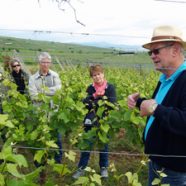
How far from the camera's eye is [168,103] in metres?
2.20

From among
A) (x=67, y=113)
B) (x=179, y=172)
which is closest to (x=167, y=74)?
(x=179, y=172)

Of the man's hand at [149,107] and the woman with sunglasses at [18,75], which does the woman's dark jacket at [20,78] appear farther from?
the man's hand at [149,107]

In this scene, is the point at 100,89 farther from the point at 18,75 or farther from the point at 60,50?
the point at 60,50

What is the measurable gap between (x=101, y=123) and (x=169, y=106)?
187 centimetres

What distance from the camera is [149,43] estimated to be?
91.7 inches

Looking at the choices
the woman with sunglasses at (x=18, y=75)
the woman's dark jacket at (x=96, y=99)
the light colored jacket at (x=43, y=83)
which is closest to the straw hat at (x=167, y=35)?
the woman's dark jacket at (x=96, y=99)

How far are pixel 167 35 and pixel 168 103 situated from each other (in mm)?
398

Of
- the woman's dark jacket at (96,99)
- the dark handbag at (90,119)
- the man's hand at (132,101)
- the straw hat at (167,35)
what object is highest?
the straw hat at (167,35)

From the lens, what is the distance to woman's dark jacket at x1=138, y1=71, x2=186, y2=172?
2.04 m

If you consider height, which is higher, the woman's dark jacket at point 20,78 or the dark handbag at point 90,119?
the woman's dark jacket at point 20,78

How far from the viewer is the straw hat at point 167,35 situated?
225 centimetres

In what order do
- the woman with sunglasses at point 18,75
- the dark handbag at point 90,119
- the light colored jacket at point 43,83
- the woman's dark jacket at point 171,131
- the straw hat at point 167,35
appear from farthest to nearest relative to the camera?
the woman with sunglasses at point 18,75 < the light colored jacket at point 43,83 < the dark handbag at point 90,119 < the straw hat at point 167,35 < the woman's dark jacket at point 171,131

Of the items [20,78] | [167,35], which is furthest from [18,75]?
[167,35]

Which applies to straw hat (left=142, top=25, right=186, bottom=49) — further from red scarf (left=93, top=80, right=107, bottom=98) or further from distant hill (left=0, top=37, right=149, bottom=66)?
red scarf (left=93, top=80, right=107, bottom=98)
